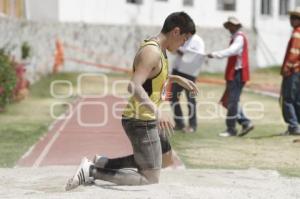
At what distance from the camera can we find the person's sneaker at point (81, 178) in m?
7.57

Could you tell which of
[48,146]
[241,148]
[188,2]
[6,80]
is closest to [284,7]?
[188,2]

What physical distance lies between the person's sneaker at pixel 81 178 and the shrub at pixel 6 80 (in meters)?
9.70

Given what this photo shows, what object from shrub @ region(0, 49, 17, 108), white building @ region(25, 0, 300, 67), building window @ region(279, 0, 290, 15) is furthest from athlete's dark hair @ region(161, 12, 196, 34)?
building window @ region(279, 0, 290, 15)

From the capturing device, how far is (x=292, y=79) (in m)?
13.1

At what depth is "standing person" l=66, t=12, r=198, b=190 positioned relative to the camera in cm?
743

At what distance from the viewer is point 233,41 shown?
43.3ft

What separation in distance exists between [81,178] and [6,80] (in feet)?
34.8

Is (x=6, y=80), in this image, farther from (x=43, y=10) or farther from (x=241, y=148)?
(x=43, y=10)

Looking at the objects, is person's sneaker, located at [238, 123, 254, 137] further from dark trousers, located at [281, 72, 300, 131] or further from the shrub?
the shrub

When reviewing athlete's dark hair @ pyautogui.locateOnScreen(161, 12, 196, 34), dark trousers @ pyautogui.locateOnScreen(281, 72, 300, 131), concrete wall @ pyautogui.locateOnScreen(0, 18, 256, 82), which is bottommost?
concrete wall @ pyautogui.locateOnScreen(0, 18, 256, 82)

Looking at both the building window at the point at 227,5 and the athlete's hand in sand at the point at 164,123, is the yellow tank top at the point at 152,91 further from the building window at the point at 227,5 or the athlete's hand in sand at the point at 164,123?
the building window at the point at 227,5

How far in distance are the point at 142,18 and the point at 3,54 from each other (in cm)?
2082

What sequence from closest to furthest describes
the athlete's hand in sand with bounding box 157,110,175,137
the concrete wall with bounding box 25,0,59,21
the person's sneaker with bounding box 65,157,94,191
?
the athlete's hand in sand with bounding box 157,110,175,137 → the person's sneaker with bounding box 65,157,94,191 → the concrete wall with bounding box 25,0,59,21

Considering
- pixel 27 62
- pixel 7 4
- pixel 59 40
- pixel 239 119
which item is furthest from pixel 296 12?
pixel 59 40
